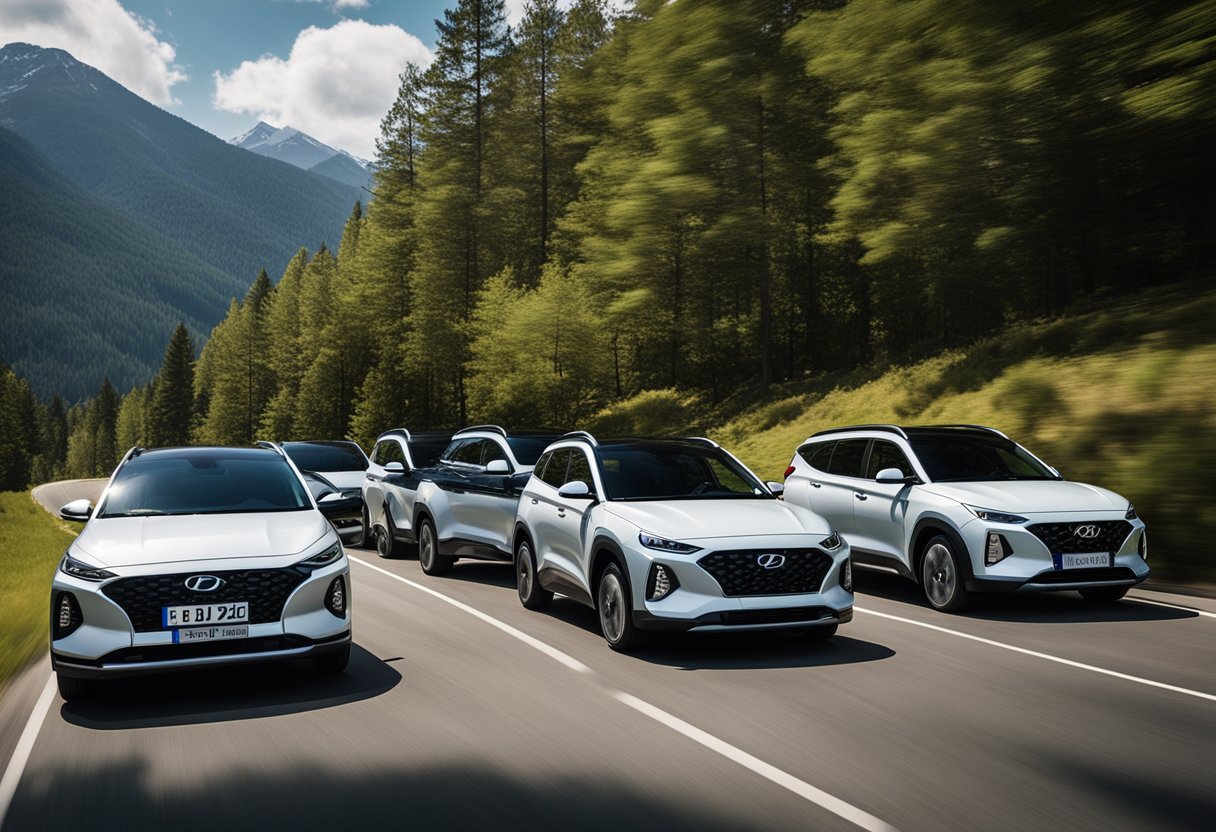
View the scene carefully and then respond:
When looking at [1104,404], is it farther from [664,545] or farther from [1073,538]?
[664,545]

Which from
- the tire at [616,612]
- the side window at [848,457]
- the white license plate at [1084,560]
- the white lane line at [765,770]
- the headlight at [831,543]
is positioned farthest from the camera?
the side window at [848,457]

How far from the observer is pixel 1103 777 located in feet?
16.4

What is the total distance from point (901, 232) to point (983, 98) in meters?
5.02

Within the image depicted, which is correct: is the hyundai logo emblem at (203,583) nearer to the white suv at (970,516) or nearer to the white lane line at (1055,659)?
the white lane line at (1055,659)

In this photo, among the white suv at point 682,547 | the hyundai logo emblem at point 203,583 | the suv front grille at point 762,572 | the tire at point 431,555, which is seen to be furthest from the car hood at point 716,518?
the tire at point 431,555

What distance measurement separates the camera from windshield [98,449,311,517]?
7.84m

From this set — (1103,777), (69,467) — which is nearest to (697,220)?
(1103,777)

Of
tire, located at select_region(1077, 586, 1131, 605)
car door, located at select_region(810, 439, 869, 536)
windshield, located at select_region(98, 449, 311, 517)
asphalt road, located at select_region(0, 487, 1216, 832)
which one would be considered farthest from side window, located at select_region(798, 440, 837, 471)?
windshield, located at select_region(98, 449, 311, 517)

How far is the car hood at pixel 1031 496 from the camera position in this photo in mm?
9594

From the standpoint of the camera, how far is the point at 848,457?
12.2m

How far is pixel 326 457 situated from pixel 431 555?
766 centimetres

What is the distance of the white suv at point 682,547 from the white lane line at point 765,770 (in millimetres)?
1231

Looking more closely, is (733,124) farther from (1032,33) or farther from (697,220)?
(1032,33)

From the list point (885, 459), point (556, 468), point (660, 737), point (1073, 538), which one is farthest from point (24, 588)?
point (1073, 538)
